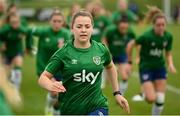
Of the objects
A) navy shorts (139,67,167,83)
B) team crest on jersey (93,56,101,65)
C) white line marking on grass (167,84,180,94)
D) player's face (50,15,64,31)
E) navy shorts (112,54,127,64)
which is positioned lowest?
white line marking on grass (167,84,180,94)

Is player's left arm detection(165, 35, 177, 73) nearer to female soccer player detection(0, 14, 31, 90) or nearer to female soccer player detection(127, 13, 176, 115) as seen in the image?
female soccer player detection(127, 13, 176, 115)

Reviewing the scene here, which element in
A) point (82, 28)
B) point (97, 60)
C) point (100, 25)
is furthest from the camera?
point (100, 25)

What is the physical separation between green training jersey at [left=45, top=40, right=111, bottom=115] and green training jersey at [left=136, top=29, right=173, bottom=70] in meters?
3.99

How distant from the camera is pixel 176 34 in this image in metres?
35.9

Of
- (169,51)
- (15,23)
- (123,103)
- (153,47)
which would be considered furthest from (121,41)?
(123,103)

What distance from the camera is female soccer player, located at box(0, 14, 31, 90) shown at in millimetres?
13906

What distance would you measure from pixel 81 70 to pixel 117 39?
25.6 ft

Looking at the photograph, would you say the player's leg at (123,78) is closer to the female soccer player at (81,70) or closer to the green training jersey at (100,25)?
the green training jersey at (100,25)

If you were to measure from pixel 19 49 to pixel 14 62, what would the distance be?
1.30ft

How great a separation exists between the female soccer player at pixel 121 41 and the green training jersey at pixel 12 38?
7.01 feet

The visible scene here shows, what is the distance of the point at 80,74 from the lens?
6664mm

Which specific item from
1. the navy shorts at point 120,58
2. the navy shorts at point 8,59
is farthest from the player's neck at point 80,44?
the navy shorts at point 120,58

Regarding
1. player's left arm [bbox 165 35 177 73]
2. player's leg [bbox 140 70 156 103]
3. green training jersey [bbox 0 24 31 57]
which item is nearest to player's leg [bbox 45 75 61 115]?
player's leg [bbox 140 70 156 103]

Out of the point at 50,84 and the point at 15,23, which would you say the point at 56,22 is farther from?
the point at 50,84
